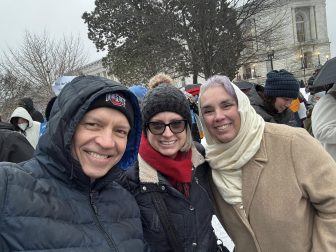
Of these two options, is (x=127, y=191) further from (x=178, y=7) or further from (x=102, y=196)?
(x=178, y=7)

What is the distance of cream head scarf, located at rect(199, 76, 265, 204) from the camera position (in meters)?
2.19

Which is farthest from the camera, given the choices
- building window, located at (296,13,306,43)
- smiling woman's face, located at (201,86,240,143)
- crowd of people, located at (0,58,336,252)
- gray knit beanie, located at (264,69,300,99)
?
building window, located at (296,13,306,43)

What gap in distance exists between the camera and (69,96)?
5.22 ft

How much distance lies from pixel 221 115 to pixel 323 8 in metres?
68.5

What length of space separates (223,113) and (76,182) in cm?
104

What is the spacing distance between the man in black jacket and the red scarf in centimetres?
152

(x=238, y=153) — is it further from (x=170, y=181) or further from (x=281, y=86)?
(x=281, y=86)

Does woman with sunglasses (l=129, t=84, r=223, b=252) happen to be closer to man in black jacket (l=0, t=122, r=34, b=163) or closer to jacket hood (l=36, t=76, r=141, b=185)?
jacket hood (l=36, t=76, r=141, b=185)

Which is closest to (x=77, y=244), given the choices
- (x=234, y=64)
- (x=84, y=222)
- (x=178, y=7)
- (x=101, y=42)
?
(x=84, y=222)

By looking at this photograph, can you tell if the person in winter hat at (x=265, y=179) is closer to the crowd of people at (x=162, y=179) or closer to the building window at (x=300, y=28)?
the crowd of people at (x=162, y=179)

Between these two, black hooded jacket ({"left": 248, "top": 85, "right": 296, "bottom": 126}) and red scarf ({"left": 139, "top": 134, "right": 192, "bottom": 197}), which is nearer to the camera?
red scarf ({"left": 139, "top": 134, "right": 192, "bottom": 197})

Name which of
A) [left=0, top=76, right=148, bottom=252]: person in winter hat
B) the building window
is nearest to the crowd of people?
[left=0, top=76, right=148, bottom=252]: person in winter hat

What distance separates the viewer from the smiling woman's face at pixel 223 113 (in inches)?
88.0

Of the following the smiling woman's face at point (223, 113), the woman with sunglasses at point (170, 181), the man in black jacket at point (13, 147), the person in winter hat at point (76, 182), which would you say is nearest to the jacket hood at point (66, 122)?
the person in winter hat at point (76, 182)
